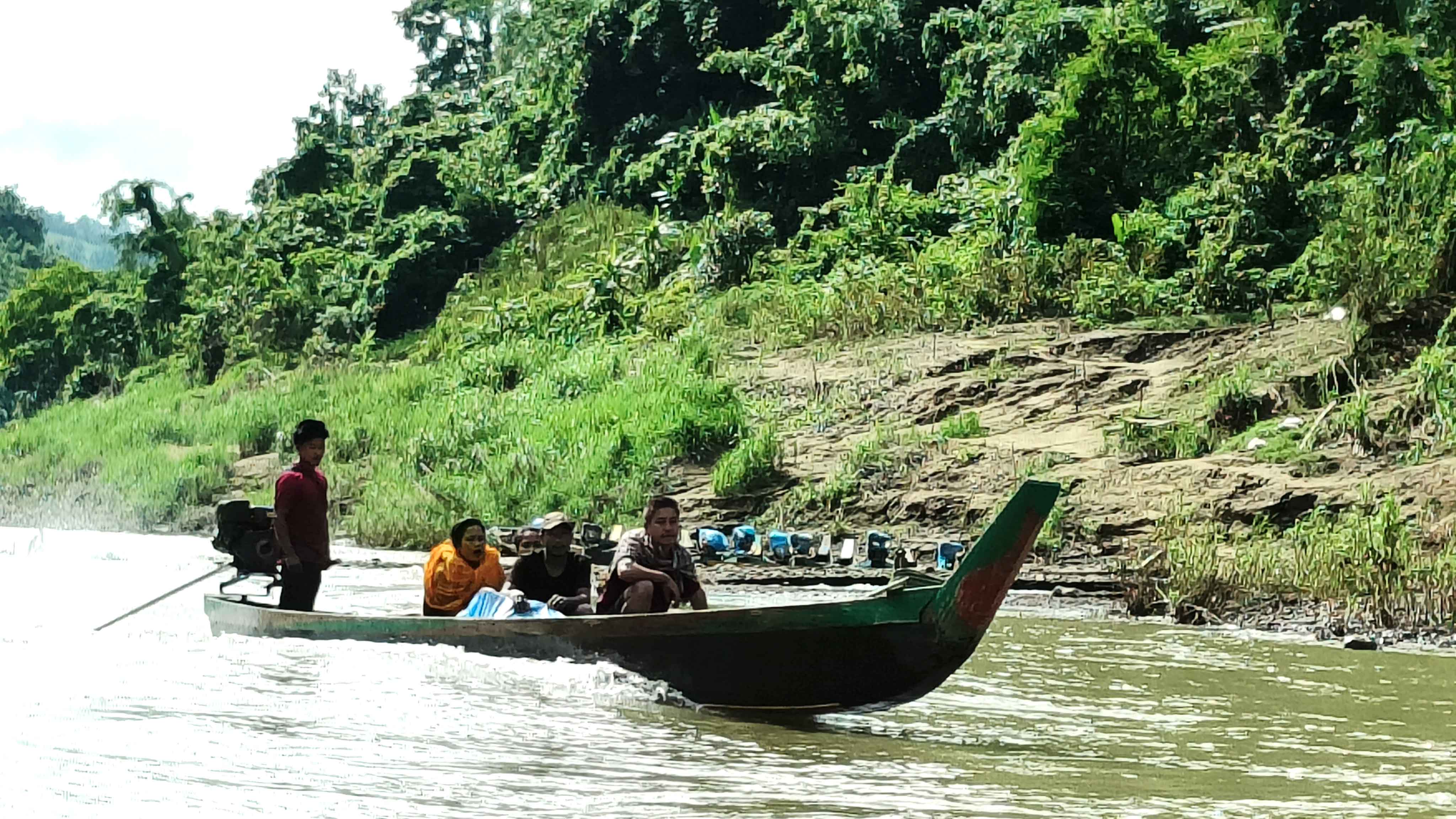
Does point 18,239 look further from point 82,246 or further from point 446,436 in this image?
point 82,246

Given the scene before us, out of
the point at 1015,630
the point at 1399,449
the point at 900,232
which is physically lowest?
the point at 1015,630

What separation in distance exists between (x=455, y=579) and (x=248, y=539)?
6.06ft

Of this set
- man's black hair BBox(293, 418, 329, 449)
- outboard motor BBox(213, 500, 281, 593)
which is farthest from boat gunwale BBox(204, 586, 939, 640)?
outboard motor BBox(213, 500, 281, 593)

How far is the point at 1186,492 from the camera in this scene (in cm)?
1445

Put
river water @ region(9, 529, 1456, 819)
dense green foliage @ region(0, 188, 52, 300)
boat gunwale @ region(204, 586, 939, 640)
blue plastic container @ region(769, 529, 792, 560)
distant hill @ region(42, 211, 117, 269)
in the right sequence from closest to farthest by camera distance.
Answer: river water @ region(9, 529, 1456, 819), boat gunwale @ region(204, 586, 939, 640), blue plastic container @ region(769, 529, 792, 560), dense green foliage @ region(0, 188, 52, 300), distant hill @ region(42, 211, 117, 269)

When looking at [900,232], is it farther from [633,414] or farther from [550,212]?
[550,212]

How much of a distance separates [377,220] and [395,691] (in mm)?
27697

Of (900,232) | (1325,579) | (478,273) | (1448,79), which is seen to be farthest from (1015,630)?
(478,273)

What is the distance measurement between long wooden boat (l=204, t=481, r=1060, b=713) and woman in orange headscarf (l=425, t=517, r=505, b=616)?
39.7 inches

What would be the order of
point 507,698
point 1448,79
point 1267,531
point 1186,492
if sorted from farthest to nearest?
point 1448,79, point 1186,492, point 1267,531, point 507,698

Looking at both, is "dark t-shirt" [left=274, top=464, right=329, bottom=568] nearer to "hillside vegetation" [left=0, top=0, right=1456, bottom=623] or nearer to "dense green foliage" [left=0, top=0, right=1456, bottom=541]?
"hillside vegetation" [left=0, top=0, right=1456, bottom=623]

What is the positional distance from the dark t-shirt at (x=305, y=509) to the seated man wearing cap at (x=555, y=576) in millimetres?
1333

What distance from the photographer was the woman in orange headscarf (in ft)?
31.3

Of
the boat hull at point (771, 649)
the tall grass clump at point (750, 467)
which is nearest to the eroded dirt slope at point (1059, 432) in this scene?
the tall grass clump at point (750, 467)
